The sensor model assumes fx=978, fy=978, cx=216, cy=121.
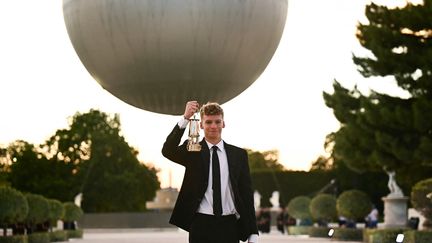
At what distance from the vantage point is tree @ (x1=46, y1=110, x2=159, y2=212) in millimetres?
80250

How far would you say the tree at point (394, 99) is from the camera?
32.5 metres

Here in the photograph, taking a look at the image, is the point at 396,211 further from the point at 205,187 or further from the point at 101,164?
the point at 101,164

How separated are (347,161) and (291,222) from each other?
2023cm

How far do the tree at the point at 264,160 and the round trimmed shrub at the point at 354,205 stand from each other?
87.9 metres

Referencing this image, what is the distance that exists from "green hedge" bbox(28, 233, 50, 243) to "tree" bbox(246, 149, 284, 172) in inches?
3629

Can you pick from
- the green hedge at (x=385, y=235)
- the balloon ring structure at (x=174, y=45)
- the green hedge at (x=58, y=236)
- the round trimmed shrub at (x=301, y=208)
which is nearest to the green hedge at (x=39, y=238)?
the green hedge at (x=58, y=236)

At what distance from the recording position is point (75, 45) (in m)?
15.2

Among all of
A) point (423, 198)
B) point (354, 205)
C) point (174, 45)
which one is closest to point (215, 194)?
point (174, 45)

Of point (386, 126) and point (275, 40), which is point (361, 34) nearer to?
point (386, 126)

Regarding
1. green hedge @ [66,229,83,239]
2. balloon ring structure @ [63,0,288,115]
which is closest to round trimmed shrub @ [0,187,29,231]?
green hedge @ [66,229,83,239]

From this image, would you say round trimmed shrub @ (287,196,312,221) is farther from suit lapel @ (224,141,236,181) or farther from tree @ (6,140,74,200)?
suit lapel @ (224,141,236,181)

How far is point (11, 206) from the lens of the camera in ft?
100

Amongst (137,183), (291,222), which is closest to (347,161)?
(291,222)

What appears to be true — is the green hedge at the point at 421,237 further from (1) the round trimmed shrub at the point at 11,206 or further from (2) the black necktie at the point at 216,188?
(2) the black necktie at the point at 216,188
